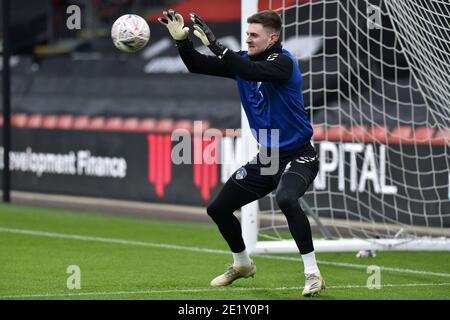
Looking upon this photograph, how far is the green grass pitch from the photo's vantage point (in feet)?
28.1

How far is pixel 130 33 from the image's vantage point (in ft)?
27.9

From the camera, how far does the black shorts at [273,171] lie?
8.54 m

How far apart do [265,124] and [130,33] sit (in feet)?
4.02

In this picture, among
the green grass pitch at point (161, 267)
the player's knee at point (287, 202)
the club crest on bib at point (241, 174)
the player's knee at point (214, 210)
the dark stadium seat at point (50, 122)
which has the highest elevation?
the dark stadium seat at point (50, 122)

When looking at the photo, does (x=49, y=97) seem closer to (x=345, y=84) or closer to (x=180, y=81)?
(x=180, y=81)

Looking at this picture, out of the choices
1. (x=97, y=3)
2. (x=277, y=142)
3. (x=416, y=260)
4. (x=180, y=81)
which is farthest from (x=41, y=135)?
(x=277, y=142)

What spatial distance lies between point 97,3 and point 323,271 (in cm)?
1386

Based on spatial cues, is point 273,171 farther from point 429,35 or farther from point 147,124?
point 147,124

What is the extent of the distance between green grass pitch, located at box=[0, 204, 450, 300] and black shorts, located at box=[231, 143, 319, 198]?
80 cm

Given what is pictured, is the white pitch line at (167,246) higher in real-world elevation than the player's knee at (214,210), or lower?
lower

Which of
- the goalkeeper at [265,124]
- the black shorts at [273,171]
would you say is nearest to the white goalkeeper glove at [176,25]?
the goalkeeper at [265,124]

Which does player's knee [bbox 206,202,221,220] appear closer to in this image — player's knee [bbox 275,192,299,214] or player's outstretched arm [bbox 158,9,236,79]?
player's knee [bbox 275,192,299,214]

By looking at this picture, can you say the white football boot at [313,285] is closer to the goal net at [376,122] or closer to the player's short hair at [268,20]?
the player's short hair at [268,20]
